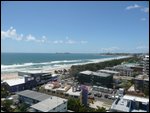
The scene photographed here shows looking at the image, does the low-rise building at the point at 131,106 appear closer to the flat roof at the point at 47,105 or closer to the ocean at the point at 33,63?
the flat roof at the point at 47,105

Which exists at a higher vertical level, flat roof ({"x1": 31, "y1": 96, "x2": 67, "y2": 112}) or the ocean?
flat roof ({"x1": 31, "y1": 96, "x2": 67, "y2": 112})

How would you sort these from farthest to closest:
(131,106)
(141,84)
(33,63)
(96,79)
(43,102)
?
(33,63), (96,79), (141,84), (43,102), (131,106)

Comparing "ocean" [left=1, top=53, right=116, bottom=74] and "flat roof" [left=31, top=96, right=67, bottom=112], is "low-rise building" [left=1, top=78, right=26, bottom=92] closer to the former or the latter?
"flat roof" [left=31, top=96, right=67, bottom=112]

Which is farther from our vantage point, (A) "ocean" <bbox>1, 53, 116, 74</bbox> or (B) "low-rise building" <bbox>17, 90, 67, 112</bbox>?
(A) "ocean" <bbox>1, 53, 116, 74</bbox>

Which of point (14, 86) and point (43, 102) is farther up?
point (43, 102)

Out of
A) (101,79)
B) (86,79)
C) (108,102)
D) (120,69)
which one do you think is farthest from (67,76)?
(108,102)

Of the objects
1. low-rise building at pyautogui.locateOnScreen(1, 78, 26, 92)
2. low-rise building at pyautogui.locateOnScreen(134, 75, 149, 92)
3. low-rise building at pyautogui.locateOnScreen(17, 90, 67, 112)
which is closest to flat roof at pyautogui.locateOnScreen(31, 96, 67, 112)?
low-rise building at pyautogui.locateOnScreen(17, 90, 67, 112)

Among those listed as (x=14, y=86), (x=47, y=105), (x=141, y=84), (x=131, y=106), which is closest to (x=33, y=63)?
(x=14, y=86)

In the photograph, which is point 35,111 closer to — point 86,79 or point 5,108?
point 5,108

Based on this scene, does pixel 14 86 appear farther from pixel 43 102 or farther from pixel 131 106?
pixel 131 106
